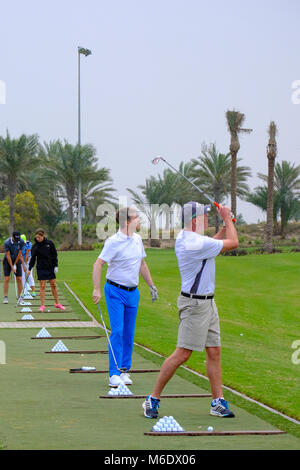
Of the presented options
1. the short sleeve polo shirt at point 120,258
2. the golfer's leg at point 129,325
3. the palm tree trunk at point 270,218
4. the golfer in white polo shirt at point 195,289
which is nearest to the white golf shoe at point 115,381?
the golfer's leg at point 129,325

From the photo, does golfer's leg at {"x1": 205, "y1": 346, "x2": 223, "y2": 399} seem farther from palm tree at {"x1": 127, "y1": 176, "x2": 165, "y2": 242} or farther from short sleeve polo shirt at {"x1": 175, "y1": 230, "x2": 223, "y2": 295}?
palm tree at {"x1": 127, "y1": 176, "x2": 165, "y2": 242}

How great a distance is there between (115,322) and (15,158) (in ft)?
197

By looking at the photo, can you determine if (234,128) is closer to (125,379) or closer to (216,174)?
(216,174)

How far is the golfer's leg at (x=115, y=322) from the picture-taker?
32.2 ft

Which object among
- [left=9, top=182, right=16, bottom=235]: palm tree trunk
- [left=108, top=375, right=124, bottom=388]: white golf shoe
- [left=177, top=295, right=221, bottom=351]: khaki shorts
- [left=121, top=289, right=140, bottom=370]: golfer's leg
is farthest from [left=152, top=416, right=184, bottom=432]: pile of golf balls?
[left=9, top=182, right=16, bottom=235]: palm tree trunk

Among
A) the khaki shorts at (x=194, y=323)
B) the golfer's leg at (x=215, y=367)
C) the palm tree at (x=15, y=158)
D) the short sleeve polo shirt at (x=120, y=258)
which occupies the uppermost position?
the palm tree at (x=15, y=158)

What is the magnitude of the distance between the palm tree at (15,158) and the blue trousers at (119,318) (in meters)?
59.8

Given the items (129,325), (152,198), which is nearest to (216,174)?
(152,198)

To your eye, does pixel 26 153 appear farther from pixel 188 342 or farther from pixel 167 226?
pixel 188 342

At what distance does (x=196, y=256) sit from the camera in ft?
25.9

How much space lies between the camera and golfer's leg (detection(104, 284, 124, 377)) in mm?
9820

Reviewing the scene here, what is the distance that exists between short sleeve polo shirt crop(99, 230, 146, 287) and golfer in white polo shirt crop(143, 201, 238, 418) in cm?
189

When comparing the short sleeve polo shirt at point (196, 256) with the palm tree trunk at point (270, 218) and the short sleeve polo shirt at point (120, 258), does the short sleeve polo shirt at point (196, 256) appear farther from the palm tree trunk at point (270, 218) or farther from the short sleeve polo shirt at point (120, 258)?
the palm tree trunk at point (270, 218)

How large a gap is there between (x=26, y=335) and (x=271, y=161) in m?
43.6
